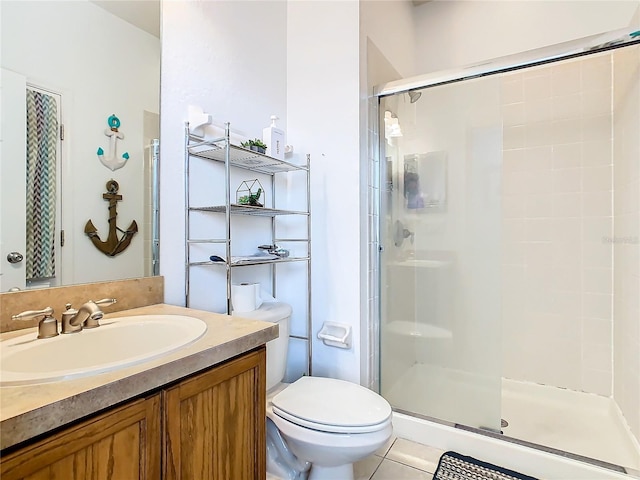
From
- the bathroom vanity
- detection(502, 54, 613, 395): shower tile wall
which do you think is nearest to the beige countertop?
the bathroom vanity

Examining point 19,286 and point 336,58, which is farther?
point 336,58

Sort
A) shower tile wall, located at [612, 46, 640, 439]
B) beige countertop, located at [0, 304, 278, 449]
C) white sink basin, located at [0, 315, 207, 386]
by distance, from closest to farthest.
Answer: beige countertop, located at [0, 304, 278, 449] → white sink basin, located at [0, 315, 207, 386] → shower tile wall, located at [612, 46, 640, 439]

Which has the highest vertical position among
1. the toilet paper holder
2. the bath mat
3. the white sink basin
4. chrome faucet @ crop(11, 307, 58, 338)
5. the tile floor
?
chrome faucet @ crop(11, 307, 58, 338)

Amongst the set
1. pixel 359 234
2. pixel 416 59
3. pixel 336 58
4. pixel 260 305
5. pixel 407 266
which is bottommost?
pixel 260 305

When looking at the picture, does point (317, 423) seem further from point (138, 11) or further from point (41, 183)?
point (138, 11)

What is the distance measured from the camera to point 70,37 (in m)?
1.07

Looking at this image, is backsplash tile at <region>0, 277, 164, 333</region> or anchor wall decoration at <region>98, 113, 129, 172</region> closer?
backsplash tile at <region>0, 277, 164, 333</region>

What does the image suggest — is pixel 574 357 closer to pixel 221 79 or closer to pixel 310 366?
pixel 310 366

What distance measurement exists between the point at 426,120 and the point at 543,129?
2.79 feet

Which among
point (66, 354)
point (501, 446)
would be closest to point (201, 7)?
point (66, 354)

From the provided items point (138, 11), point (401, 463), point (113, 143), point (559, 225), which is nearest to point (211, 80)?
point (138, 11)

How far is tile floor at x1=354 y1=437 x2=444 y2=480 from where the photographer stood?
1.44m

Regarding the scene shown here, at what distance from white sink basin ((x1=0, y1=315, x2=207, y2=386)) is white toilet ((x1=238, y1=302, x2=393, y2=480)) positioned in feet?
1.49

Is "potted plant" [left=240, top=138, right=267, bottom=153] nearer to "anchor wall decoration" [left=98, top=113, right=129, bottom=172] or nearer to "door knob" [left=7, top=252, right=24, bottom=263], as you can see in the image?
"anchor wall decoration" [left=98, top=113, right=129, bottom=172]
